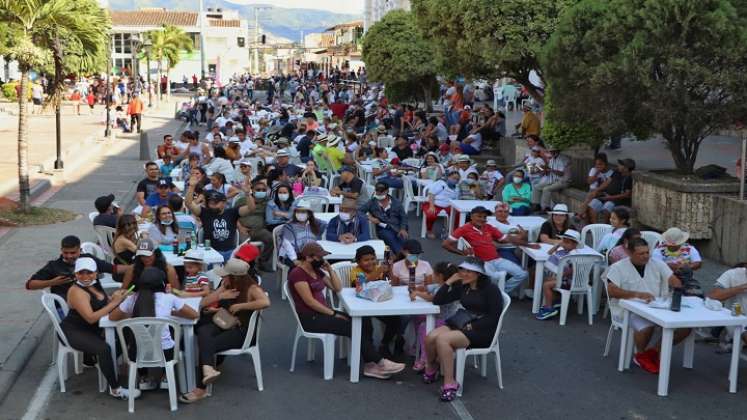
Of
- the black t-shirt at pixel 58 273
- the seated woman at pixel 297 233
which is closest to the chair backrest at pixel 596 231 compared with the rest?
the seated woman at pixel 297 233

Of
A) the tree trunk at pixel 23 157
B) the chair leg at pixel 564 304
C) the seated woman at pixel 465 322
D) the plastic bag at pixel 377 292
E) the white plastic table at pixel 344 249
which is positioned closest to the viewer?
the seated woman at pixel 465 322

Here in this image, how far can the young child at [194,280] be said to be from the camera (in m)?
8.09

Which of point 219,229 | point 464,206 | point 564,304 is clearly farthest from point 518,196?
point 219,229

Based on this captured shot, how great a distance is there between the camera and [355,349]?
806 centimetres

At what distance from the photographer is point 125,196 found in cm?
2003

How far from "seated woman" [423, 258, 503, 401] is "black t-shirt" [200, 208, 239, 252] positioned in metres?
3.98

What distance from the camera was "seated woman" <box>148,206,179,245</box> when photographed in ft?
34.3

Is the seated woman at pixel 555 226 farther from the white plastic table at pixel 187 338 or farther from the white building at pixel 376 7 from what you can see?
the white building at pixel 376 7

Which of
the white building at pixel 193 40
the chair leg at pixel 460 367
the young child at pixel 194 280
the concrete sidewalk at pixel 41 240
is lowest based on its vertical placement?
the concrete sidewalk at pixel 41 240

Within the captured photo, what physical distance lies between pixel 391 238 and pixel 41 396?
555cm

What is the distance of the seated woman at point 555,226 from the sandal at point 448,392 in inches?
151

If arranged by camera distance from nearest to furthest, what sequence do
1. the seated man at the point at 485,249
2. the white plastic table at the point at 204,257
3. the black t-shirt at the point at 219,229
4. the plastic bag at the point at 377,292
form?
1. the plastic bag at the point at 377,292
2. the white plastic table at the point at 204,257
3. the seated man at the point at 485,249
4. the black t-shirt at the point at 219,229

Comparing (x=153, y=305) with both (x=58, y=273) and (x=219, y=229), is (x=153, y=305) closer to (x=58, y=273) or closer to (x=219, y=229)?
(x=58, y=273)

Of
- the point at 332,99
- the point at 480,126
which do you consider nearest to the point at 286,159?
the point at 480,126
